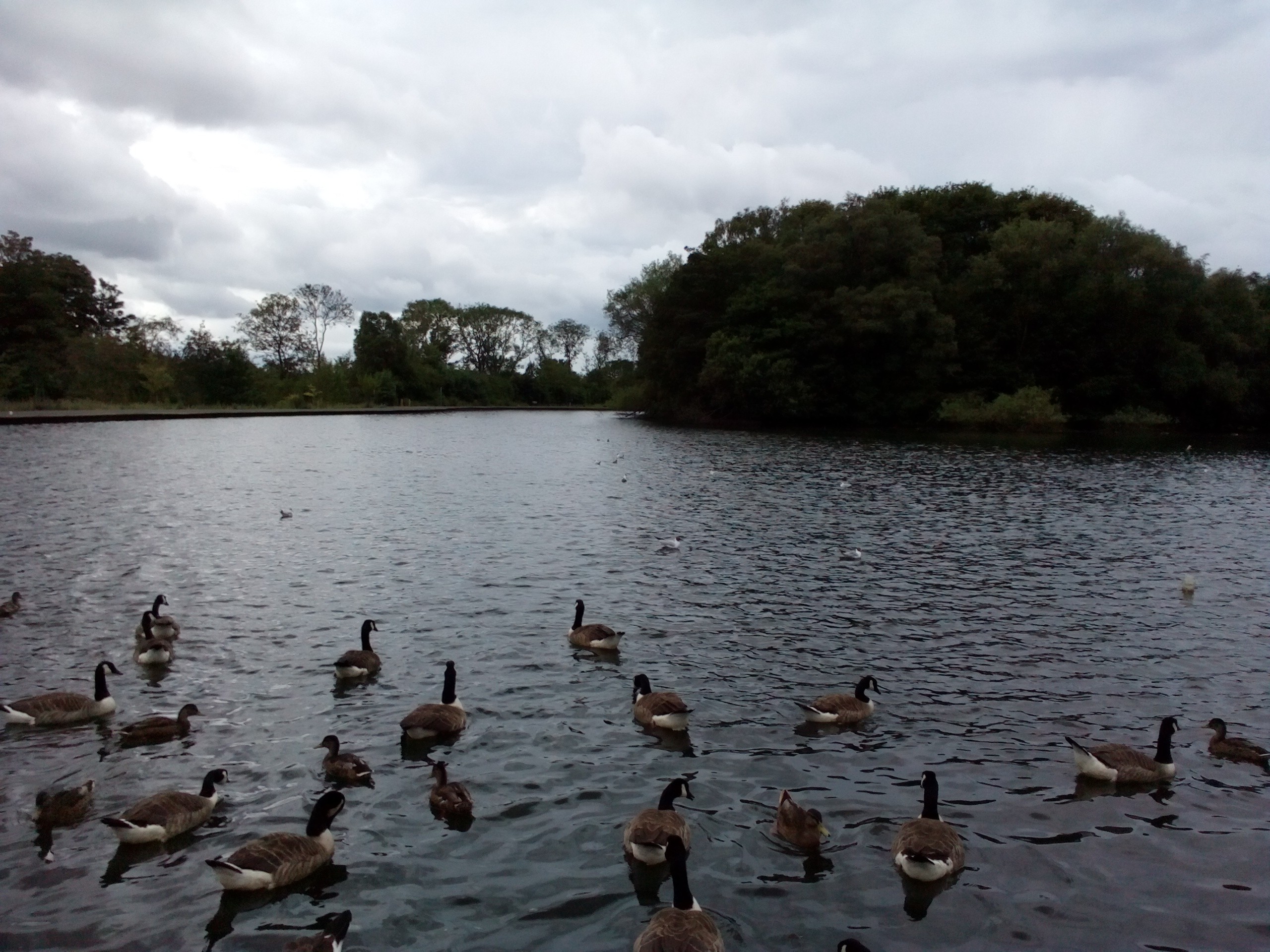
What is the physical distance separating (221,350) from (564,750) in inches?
3888

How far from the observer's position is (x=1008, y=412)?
2783 inches

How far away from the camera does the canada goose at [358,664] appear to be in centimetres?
1146

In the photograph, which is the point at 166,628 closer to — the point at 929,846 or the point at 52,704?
the point at 52,704

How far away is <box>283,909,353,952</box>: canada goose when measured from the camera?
581 centimetres

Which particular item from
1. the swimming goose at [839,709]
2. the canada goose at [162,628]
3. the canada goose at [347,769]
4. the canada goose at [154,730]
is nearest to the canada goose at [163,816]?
the canada goose at [347,769]

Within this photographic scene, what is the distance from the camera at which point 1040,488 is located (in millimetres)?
32906

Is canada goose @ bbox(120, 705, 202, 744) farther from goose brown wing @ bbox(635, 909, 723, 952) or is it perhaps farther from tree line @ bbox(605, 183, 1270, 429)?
tree line @ bbox(605, 183, 1270, 429)

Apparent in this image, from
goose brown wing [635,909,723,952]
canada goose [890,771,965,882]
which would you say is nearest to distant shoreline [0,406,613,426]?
goose brown wing [635,909,723,952]

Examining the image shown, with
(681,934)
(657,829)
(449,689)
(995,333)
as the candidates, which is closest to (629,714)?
(449,689)

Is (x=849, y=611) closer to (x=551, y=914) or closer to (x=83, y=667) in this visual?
(x=551, y=914)

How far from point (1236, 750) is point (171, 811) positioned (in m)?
11.0

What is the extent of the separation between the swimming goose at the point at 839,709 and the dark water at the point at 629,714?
0.86ft

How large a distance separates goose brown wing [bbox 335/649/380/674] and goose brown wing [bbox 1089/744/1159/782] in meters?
9.03

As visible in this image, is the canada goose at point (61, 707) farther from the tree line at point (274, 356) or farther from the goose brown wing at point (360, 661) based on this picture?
the tree line at point (274, 356)
